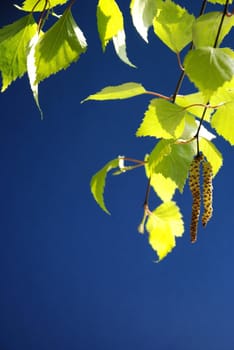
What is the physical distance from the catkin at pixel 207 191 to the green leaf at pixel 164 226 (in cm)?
2

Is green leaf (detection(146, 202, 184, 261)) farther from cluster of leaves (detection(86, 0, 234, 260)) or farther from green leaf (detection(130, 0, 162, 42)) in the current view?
green leaf (detection(130, 0, 162, 42))

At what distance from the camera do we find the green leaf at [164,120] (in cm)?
28

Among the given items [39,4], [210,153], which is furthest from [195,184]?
[39,4]

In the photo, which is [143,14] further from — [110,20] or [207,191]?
[207,191]

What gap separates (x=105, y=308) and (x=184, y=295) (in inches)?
10.9

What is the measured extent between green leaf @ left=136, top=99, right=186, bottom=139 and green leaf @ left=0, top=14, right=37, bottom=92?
65mm

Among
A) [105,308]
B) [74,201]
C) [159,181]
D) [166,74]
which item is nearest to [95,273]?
[105,308]

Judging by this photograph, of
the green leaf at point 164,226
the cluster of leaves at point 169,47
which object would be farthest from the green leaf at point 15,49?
the green leaf at point 164,226

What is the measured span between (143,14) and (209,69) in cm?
4

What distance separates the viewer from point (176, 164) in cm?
29

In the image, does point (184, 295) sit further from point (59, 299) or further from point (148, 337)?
point (59, 299)

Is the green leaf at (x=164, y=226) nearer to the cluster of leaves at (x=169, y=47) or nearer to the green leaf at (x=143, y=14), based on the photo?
the cluster of leaves at (x=169, y=47)

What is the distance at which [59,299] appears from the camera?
2230 mm

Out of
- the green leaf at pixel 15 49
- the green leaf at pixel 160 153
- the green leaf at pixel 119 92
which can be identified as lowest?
the green leaf at pixel 160 153
